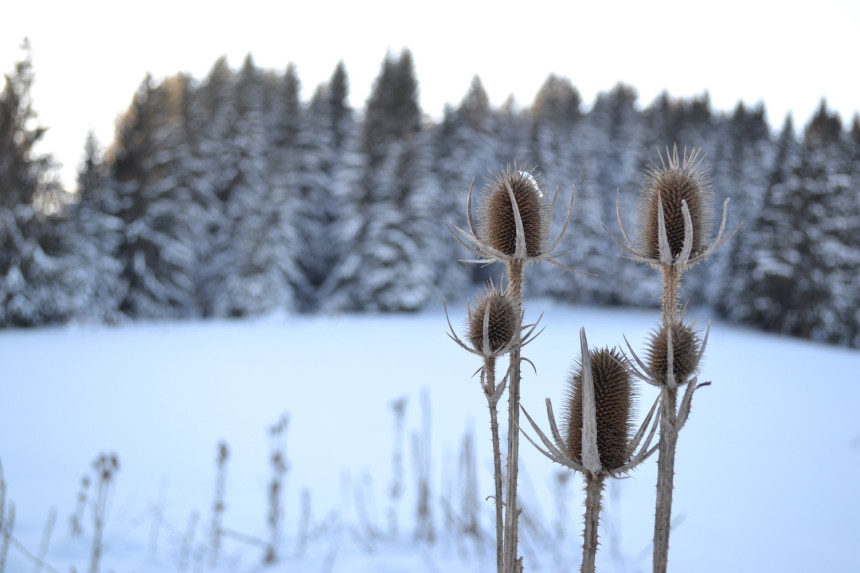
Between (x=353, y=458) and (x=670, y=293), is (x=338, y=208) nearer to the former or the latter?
(x=353, y=458)

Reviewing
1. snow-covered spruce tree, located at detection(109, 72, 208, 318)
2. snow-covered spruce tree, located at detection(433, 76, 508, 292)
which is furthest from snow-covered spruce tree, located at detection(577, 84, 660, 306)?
snow-covered spruce tree, located at detection(109, 72, 208, 318)

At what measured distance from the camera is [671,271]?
1.03 metres

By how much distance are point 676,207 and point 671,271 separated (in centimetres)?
18

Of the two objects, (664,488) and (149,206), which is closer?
(664,488)

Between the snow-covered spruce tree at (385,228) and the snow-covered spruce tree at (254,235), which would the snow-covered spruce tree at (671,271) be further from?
the snow-covered spruce tree at (254,235)

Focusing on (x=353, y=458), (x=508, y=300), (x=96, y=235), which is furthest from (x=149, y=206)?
(x=508, y=300)

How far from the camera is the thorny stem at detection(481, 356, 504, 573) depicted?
39.1 inches

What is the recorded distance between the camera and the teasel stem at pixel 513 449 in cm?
94

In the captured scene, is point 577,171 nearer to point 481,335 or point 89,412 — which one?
point 89,412

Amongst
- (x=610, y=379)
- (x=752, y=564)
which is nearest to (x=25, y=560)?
(x=610, y=379)

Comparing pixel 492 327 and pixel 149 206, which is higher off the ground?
pixel 149 206

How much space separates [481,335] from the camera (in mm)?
1167

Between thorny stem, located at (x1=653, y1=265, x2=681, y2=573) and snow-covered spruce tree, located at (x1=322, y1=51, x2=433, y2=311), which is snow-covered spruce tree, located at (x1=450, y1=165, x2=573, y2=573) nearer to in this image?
thorny stem, located at (x1=653, y1=265, x2=681, y2=573)

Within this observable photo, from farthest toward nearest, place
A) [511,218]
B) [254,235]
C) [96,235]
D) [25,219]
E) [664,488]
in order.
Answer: [254,235] → [96,235] → [25,219] → [511,218] → [664,488]
